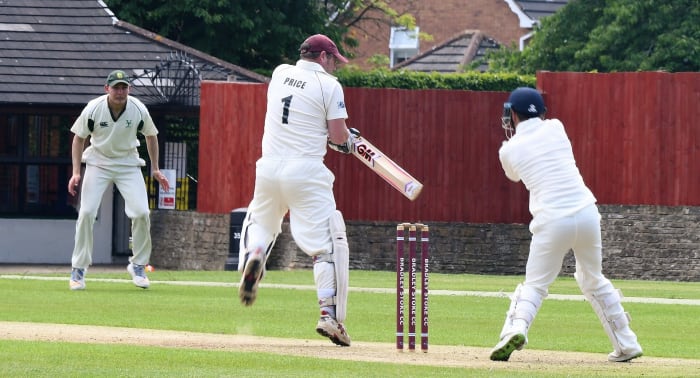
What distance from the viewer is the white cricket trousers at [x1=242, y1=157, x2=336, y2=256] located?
11141mm

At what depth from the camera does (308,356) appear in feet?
33.6

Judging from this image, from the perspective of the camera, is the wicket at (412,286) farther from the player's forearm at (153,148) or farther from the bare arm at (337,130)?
the player's forearm at (153,148)

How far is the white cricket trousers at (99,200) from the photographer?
52.3 ft

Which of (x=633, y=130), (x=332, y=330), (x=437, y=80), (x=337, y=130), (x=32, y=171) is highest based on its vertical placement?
(x=437, y=80)

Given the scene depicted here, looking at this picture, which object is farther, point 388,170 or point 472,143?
point 472,143

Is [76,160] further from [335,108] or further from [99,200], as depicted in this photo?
[335,108]

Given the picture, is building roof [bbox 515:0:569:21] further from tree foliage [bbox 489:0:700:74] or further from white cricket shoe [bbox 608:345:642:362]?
white cricket shoe [bbox 608:345:642:362]

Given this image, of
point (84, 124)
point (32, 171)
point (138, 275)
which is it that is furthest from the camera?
point (32, 171)

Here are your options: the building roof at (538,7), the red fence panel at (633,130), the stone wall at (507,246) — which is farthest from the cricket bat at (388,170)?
the building roof at (538,7)

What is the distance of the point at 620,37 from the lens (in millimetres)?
34688

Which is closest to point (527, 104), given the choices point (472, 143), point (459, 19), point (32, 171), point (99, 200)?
point (99, 200)

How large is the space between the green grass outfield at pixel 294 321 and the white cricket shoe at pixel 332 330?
0.12 meters

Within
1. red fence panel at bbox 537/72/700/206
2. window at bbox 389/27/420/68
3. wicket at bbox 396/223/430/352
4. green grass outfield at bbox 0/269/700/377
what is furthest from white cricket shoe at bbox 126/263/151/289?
window at bbox 389/27/420/68

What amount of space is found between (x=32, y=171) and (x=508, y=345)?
57.7 ft
